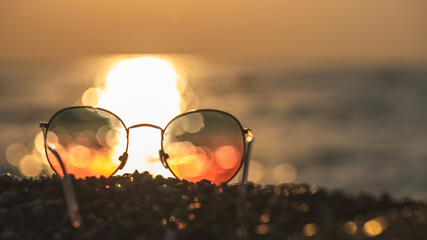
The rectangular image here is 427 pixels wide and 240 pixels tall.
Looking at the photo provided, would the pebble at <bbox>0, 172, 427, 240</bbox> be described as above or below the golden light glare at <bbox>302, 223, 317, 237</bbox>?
above

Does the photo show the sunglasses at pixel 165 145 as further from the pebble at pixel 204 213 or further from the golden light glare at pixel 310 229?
the golden light glare at pixel 310 229

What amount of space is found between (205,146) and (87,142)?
93 centimetres

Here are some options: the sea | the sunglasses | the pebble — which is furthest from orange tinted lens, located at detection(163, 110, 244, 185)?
the sea

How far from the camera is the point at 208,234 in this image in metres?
2.21

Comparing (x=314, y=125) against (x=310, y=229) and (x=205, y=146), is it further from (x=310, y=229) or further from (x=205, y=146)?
(x=310, y=229)

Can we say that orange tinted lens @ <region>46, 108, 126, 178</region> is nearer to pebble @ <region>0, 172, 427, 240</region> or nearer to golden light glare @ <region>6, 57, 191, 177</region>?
golden light glare @ <region>6, 57, 191, 177</region>

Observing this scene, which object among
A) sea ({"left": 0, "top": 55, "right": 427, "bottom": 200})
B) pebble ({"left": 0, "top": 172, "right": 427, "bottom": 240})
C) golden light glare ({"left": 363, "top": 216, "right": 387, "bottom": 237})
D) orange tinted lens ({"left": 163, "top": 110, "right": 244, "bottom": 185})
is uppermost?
sea ({"left": 0, "top": 55, "right": 427, "bottom": 200})

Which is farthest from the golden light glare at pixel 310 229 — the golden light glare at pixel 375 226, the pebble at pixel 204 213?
the golden light glare at pixel 375 226

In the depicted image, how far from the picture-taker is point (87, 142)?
3861mm

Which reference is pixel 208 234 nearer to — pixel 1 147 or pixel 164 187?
pixel 164 187

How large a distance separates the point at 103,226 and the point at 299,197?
108 cm

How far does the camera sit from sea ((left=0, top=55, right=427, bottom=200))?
649 inches

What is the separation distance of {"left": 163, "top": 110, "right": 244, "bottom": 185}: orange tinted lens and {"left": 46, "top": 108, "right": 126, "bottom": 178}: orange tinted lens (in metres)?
0.43

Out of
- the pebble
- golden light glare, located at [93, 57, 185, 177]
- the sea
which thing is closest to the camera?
the pebble
